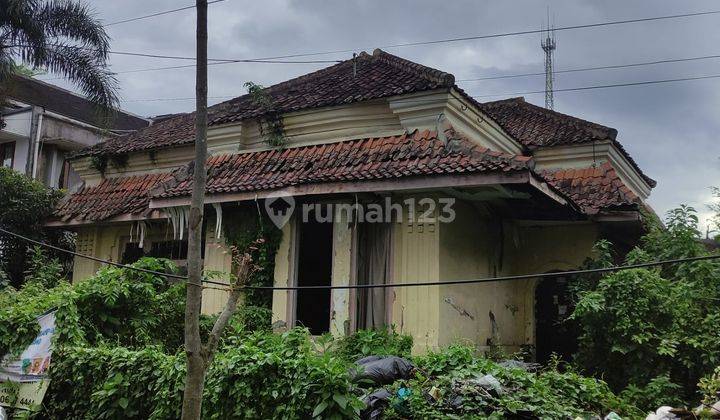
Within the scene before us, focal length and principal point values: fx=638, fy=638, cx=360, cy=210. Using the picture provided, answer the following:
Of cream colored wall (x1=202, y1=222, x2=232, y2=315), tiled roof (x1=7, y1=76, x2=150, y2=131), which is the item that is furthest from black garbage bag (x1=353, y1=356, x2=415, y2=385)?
tiled roof (x1=7, y1=76, x2=150, y2=131)

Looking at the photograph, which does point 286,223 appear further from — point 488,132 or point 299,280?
point 488,132

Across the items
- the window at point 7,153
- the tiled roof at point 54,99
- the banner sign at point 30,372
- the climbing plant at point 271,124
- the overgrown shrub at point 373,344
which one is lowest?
the banner sign at point 30,372

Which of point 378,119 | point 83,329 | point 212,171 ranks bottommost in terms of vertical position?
point 83,329

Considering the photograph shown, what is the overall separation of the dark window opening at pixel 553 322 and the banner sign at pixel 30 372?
760cm

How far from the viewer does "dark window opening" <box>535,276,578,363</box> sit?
10.9 meters

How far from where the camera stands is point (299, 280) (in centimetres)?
977

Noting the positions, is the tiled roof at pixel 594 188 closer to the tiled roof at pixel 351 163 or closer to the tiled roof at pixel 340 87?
the tiled roof at pixel 351 163

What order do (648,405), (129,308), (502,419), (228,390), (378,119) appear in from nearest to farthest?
1. (502,419)
2. (228,390)
3. (648,405)
4. (129,308)
5. (378,119)

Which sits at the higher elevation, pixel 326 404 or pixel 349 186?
pixel 349 186

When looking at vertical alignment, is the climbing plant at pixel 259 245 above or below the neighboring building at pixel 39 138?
below

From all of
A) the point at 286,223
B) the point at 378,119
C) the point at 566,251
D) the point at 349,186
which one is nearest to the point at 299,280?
the point at 286,223

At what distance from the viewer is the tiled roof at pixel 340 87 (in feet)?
30.2

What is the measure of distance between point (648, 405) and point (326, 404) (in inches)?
153

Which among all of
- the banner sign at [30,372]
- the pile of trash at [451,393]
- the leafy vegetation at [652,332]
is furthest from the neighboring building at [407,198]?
the banner sign at [30,372]
